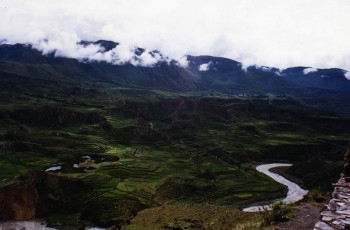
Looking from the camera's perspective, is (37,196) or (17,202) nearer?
(17,202)

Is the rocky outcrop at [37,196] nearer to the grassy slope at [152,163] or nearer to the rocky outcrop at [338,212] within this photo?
the grassy slope at [152,163]

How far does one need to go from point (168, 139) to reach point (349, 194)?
572ft

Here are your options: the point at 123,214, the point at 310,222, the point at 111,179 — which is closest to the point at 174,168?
the point at 111,179

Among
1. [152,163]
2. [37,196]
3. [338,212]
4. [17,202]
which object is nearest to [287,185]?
[152,163]

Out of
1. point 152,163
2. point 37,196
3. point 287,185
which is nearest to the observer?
point 37,196

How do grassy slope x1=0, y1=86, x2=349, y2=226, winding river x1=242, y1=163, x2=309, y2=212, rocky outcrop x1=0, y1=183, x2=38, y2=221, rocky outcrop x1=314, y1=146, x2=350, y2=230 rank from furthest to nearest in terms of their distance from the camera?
winding river x1=242, y1=163, x2=309, y2=212 → grassy slope x1=0, y1=86, x2=349, y2=226 → rocky outcrop x1=0, y1=183, x2=38, y2=221 → rocky outcrop x1=314, y1=146, x2=350, y2=230

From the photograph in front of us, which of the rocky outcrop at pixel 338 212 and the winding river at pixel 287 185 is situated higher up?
the rocky outcrop at pixel 338 212

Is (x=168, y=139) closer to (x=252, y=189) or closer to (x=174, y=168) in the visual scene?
(x=174, y=168)

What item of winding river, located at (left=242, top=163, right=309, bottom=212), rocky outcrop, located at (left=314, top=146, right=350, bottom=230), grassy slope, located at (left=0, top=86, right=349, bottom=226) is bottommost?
winding river, located at (left=242, top=163, right=309, bottom=212)

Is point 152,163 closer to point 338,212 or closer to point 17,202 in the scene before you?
point 17,202

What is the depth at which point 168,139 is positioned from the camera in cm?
19225

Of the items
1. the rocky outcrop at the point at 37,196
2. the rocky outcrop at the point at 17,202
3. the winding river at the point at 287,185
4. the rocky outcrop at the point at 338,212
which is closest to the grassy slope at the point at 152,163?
the winding river at the point at 287,185

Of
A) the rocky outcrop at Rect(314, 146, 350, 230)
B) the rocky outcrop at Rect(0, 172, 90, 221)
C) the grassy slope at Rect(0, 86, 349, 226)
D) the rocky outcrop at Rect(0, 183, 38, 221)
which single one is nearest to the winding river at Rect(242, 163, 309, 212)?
the grassy slope at Rect(0, 86, 349, 226)

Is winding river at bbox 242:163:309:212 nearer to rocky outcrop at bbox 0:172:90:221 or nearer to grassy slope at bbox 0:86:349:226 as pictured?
grassy slope at bbox 0:86:349:226
